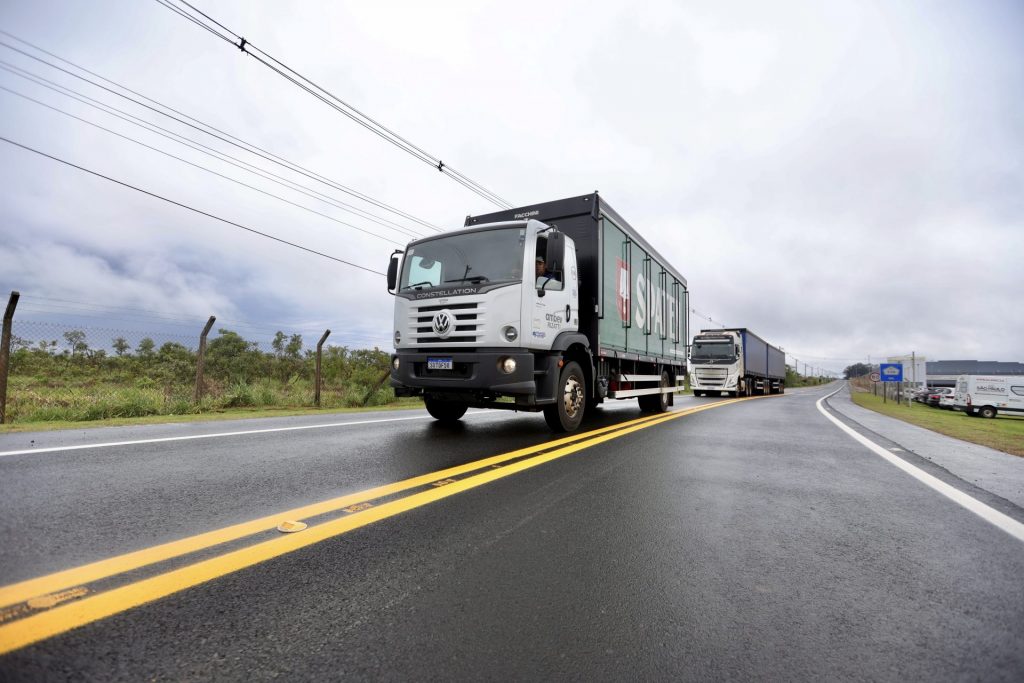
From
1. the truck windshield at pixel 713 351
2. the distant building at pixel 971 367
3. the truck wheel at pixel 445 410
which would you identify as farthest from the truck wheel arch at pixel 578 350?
the distant building at pixel 971 367

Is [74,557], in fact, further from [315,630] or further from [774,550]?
[774,550]

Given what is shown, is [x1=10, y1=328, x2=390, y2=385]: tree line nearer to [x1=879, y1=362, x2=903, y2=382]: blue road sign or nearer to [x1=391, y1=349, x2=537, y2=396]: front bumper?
[x1=391, y1=349, x2=537, y2=396]: front bumper

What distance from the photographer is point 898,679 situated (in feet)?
4.41

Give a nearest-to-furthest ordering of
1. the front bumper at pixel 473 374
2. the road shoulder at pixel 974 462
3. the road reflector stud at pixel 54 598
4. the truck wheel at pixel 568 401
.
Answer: the road reflector stud at pixel 54 598 < the road shoulder at pixel 974 462 < the front bumper at pixel 473 374 < the truck wheel at pixel 568 401

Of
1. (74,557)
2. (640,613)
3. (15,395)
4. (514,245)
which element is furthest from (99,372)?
(640,613)

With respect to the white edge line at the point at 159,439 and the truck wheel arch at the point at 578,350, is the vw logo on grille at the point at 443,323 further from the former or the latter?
the white edge line at the point at 159,439

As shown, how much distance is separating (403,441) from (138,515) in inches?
114

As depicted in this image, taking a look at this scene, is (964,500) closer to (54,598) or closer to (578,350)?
(578,350)

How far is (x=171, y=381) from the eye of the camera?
14.1 metres

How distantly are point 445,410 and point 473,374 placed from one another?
1.91m

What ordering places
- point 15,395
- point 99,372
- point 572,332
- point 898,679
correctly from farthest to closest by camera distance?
point 99,372
point 15,395
point 572,332
point 898,679

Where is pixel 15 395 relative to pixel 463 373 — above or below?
below

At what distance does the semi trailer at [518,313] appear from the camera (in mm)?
5816

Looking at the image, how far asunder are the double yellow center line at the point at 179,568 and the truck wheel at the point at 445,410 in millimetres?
3804
